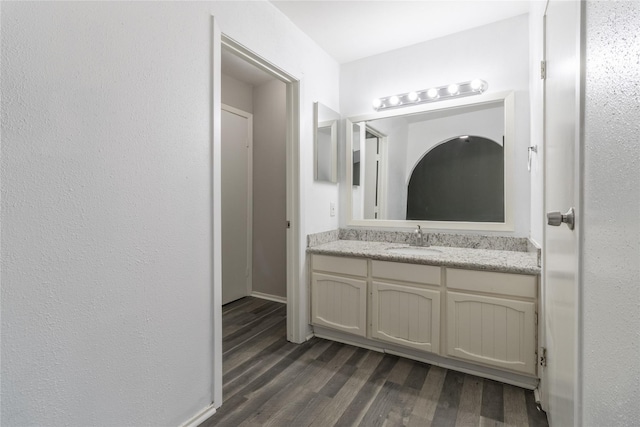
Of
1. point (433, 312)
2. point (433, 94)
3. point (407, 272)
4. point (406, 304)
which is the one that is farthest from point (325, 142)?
point (433, 312)

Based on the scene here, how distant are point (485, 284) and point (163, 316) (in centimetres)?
170

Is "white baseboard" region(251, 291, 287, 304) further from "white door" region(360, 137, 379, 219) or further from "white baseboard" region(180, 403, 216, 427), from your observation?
"white baseboard" region(180, 403, 216, 427)

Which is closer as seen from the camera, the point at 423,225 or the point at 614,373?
the point at 614,373

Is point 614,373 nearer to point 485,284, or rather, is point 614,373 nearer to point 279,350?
point 485,284

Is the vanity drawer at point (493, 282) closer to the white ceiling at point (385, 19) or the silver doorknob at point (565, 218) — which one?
the silver doorknob at point (565, 218)

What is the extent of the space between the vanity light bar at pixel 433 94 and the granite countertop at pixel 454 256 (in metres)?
1.16

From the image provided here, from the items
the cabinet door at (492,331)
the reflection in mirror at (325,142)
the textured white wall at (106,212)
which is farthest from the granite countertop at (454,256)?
the textured white wall at (106,212)

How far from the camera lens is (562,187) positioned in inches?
40.4

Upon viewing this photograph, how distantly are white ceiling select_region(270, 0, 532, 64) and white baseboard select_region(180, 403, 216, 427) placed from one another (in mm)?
2411

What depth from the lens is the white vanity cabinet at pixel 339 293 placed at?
2189mm

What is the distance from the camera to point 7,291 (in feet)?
2.94

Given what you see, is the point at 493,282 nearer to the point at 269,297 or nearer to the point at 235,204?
the point at 269,297

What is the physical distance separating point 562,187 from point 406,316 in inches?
50.6

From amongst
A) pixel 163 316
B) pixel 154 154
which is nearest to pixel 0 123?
pixel 154 154
